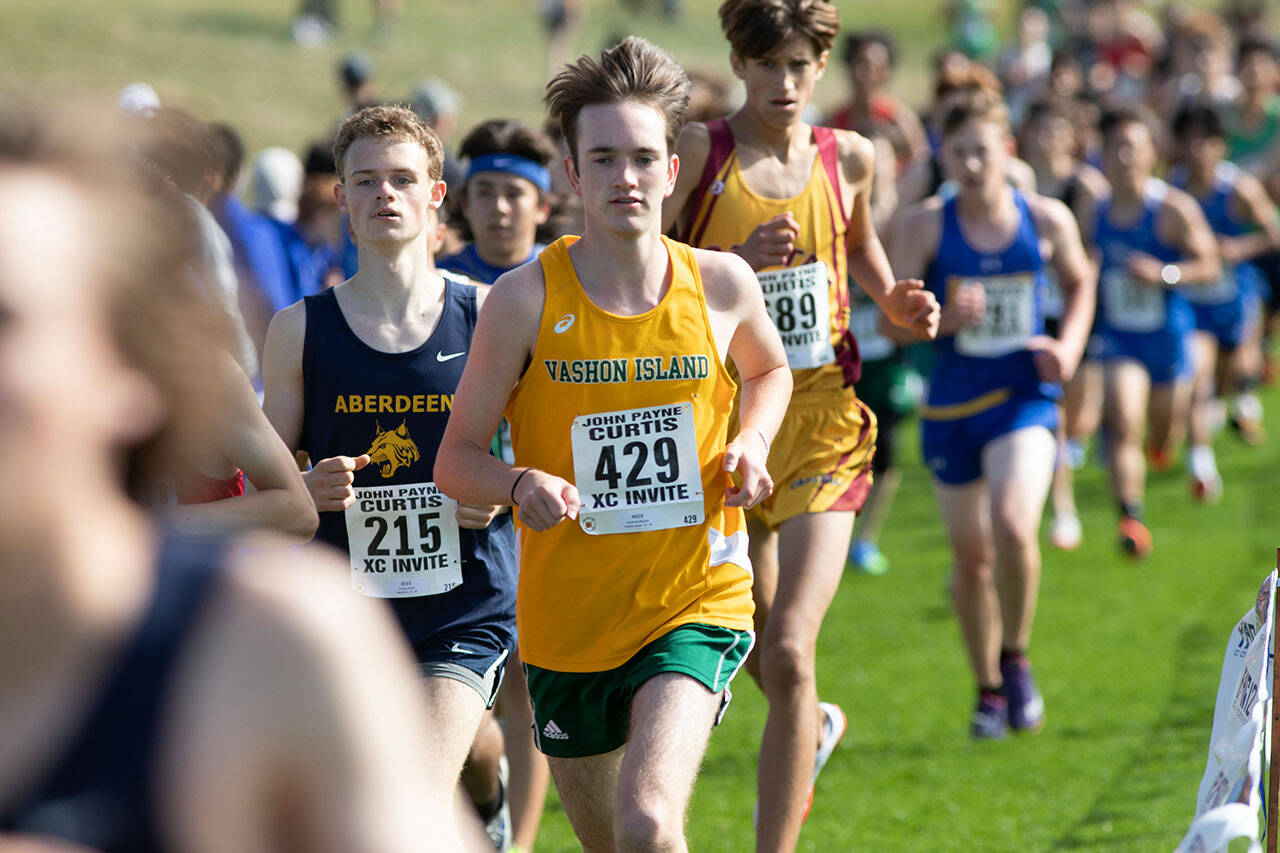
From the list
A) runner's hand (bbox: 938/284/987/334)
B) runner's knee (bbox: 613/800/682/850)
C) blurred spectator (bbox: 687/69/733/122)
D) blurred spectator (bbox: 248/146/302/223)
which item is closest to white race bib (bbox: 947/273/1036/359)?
runner's hand (bbox: 938/284/987/334)

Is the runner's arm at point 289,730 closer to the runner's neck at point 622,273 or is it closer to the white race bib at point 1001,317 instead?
the runner's neck at point 622,273

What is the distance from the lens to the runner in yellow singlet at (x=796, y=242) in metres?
4.71

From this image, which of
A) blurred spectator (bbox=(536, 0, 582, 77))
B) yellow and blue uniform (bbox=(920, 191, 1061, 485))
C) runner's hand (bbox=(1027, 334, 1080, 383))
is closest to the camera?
runner's hand (bbox=(1027, 334, 1080, 383))

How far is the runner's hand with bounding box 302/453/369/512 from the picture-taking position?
12.3ft

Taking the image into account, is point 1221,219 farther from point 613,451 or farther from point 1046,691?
point 613,451

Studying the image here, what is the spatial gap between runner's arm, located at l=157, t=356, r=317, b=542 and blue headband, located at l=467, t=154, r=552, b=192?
237cm

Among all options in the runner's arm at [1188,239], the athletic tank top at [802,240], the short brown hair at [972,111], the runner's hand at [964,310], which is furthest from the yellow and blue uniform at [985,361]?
the runner's arm at [1188,239]

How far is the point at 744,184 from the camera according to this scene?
4.79m

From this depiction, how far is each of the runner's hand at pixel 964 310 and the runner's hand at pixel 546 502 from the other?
276cm

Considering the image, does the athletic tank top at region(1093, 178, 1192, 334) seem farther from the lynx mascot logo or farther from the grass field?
the lynx mascot logo

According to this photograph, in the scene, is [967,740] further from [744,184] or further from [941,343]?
[744,184]

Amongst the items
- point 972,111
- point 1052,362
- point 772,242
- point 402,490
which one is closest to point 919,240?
point 972,111

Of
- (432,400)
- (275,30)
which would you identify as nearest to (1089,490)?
(432,400)

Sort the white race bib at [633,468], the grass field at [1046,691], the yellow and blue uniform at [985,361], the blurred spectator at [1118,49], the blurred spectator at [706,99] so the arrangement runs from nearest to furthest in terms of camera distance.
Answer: the white race bib at [633,468] < the grass field at [1046,691] < the yellow and blue uniform at [985,361] < the blurred spectator at [706,99] < the blurred spectator at [1118,49]
